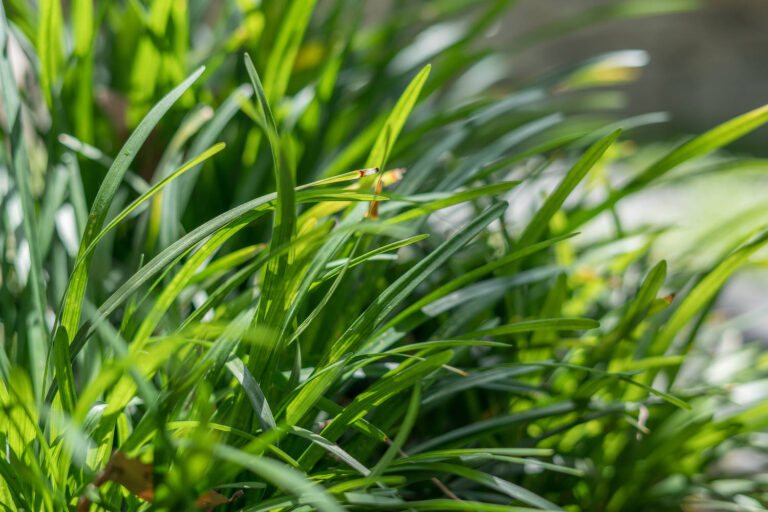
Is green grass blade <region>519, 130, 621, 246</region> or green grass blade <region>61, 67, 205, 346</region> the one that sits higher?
green grass blade <region>61, 67, 205, 346</region>

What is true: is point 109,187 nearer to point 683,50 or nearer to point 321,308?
point 321,308

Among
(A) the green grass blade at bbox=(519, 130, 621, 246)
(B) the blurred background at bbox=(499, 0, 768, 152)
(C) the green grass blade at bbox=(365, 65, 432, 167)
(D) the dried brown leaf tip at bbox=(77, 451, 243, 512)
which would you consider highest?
(C) the green grass blade at bbox=(365, 65, 432, 167)

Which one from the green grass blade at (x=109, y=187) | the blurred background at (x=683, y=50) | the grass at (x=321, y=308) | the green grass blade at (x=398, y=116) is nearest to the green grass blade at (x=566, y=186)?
the grass at (x=321, y=308)

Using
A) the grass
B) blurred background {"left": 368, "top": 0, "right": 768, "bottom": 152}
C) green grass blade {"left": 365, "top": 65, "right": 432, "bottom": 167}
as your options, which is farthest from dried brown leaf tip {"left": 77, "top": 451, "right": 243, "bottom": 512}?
blurred background {"left": 368, "top": 0, "right": 768, "bottom": 152}

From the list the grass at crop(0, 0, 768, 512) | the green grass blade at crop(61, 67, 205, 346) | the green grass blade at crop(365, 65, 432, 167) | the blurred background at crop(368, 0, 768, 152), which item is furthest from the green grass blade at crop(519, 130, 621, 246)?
the blurred background at crop(368, 0, 768, 152)

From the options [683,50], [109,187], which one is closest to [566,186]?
[109,187]

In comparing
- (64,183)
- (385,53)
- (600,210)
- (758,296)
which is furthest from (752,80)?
(64,183)

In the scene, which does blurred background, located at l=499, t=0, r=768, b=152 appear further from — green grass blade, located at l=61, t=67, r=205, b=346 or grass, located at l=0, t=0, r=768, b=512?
green grass blade, located at l=61, t=67, r=205, b=346

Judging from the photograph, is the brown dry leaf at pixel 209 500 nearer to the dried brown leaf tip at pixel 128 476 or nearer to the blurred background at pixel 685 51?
the dried brown leaf tip at pixel 128 476

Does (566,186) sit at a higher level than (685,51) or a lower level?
higher

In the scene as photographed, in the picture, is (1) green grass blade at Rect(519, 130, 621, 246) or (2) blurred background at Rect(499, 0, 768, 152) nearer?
(1) green grass blade at Rect(519, 130, 621, 246)
